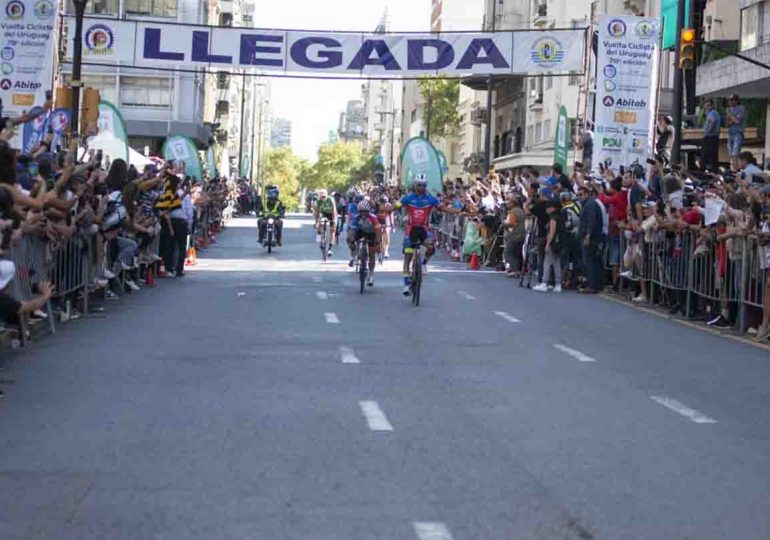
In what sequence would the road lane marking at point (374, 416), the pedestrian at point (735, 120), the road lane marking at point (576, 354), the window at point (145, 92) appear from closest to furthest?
the road lane marking at point (374, 416), the road lane marking at point (576, 354), the pedestrian at point (735, 120), the window at point (145, 92)

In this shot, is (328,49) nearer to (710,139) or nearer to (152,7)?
(710,139)

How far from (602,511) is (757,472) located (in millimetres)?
1805

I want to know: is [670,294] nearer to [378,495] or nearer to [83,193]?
[83,193]

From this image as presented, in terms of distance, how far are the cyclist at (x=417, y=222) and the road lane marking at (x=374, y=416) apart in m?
12.8

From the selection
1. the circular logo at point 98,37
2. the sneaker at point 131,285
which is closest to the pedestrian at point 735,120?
the sneaker at point 131,285

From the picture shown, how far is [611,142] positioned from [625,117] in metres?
0.57

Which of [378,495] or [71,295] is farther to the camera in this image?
[71,295]

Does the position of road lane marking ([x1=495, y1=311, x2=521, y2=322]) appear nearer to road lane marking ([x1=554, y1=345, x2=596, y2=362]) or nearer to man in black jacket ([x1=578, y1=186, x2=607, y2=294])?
road lane marking ([x1=554, y1=345, x2=596, y2=362])

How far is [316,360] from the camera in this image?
50.4 feet

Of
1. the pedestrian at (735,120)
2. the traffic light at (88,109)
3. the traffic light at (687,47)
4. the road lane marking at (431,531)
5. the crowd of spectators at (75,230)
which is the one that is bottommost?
the road lane marking at (431,531)

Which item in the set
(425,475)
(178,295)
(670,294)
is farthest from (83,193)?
(425,475)

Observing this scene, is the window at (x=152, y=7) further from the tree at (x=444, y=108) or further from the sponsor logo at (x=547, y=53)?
the sponsor logo at (x=547, y=53)

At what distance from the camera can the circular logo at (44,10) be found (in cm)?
2820

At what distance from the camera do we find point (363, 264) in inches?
1044
